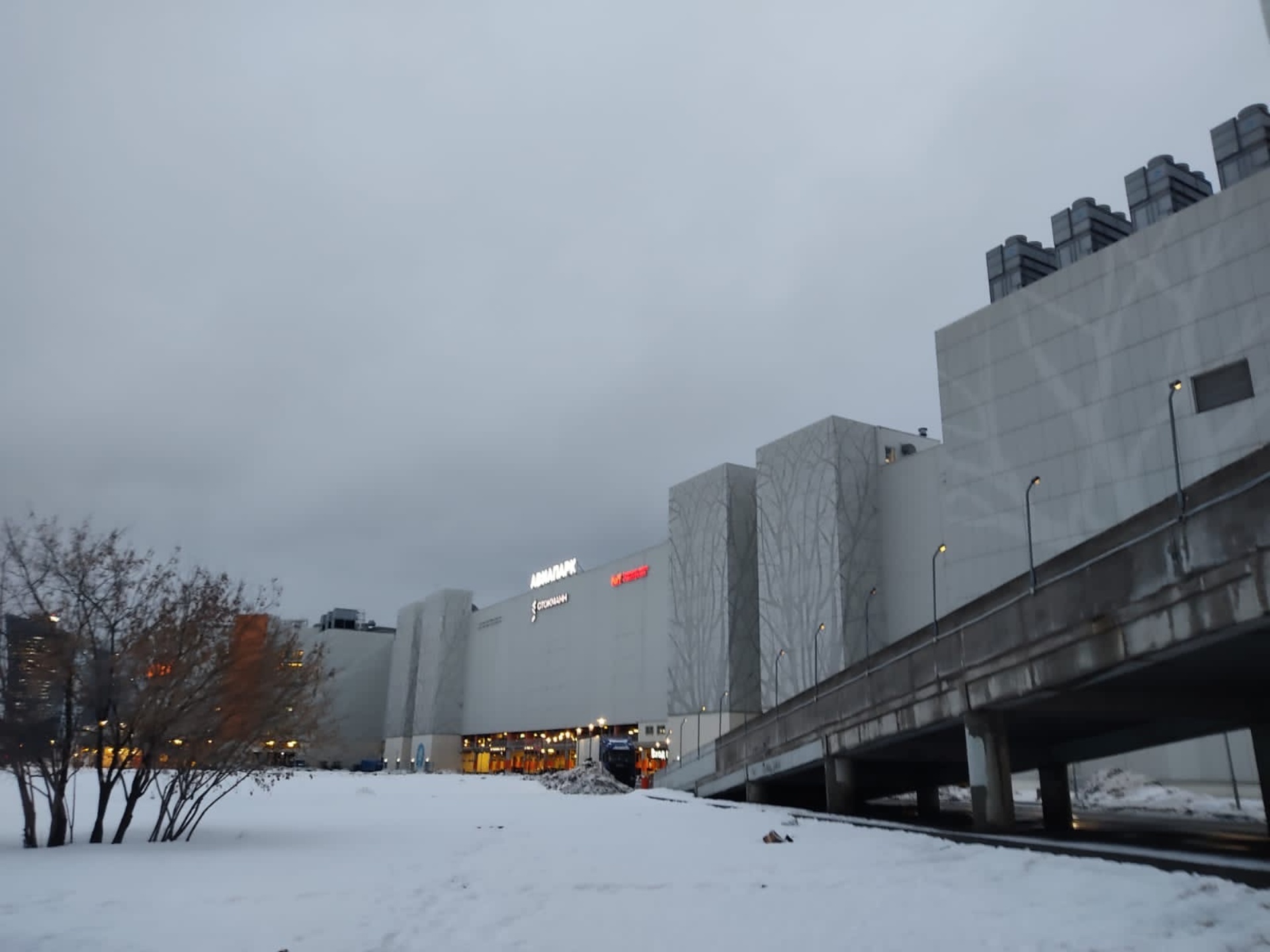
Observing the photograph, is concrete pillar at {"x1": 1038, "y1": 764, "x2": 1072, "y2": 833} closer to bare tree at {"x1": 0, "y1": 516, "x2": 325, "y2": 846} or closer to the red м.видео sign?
bare tree at {"x1": 0, "y1": 516, "x2": 325, "y2": 846}

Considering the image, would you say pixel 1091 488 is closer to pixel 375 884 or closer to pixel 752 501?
pixel 752 501

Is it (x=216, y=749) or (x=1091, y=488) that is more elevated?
(x=1091, y=488)

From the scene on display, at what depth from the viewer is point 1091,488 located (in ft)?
161

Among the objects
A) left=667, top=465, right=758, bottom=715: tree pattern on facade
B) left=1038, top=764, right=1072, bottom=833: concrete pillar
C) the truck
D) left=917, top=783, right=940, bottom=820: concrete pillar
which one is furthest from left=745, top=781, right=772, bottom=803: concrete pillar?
left=667, top=465, right=758, bottom=715: tree pattern on facade

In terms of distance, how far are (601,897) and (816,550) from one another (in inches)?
2249

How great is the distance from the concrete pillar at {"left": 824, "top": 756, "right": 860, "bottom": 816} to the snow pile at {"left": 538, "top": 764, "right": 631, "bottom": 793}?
26319 millimetres

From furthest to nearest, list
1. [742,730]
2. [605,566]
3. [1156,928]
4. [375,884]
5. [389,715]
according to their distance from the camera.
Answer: [389,715] → [605,566] → [742,730] → [375,884] → [1156,928]

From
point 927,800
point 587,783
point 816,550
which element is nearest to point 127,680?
point 927,800

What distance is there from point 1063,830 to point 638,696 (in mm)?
69892

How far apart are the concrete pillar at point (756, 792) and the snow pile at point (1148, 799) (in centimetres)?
1497

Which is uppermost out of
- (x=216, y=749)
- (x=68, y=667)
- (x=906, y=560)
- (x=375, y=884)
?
(x=906, y=560)

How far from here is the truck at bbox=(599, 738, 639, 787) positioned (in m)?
66.4

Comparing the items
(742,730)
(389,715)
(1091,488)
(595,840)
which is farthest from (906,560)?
→ (389,715)

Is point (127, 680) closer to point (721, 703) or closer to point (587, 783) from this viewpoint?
point (587, 783)
